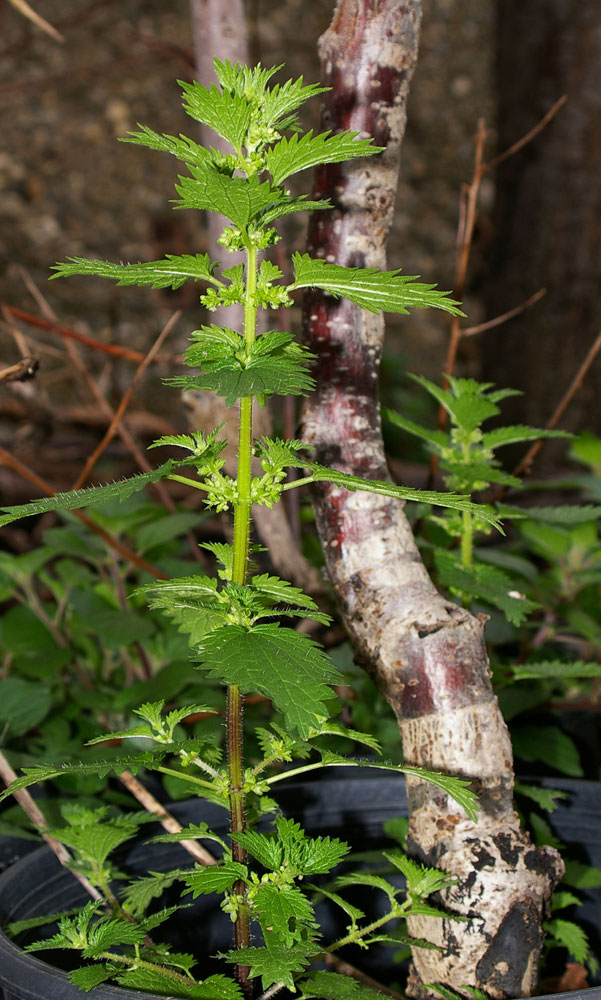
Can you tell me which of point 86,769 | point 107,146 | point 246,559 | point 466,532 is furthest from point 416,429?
point 107,146

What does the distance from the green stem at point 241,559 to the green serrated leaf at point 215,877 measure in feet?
0.10

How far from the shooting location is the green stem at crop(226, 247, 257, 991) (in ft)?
1.66

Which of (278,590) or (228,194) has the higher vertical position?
(228,194)

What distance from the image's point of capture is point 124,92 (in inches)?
126

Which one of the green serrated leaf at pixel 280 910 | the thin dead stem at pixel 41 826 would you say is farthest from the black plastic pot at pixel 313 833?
the green serrated leaf at pixel 280 910

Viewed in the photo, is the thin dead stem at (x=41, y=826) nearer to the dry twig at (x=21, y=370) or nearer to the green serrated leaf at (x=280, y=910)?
the green serrated leaf at (x=280, y=910)

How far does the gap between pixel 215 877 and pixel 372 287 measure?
1.15 ft

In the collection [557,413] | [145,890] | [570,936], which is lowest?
[570,936]

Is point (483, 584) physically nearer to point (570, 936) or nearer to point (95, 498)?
point (570, 936)

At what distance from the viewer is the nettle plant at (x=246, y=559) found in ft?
1.51

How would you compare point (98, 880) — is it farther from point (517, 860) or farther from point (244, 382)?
point (244, 382)

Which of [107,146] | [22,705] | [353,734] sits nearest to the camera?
[353,734]

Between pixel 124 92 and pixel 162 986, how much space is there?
3.28 m

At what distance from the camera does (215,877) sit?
0.51 m
